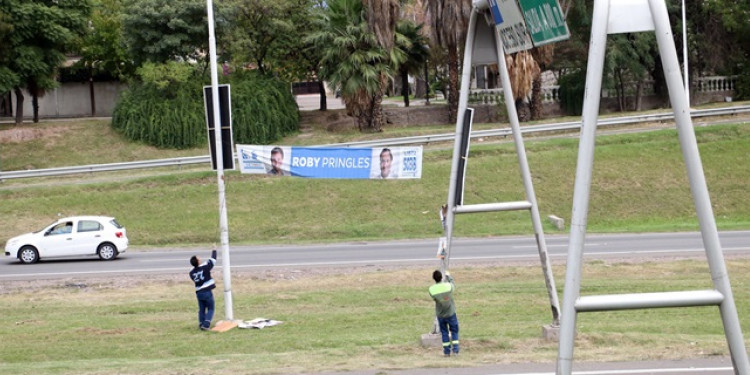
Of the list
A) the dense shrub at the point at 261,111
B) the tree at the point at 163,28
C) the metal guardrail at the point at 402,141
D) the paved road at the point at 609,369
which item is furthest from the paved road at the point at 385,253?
the tree at the point at 163,28

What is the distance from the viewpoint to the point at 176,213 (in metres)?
38.2

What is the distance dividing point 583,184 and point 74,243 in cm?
2519

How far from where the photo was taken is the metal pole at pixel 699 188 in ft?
25.0

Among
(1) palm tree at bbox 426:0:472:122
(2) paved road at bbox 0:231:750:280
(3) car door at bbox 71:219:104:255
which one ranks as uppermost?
(1) palm tree at bbox 426:0:472:122

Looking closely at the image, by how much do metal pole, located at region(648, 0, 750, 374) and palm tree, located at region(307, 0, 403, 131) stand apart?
135ft

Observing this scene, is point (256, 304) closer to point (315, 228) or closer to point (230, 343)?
point (230, 343)

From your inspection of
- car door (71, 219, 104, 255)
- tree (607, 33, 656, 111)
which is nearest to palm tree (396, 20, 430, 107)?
tree (607, 33, 656, 111)

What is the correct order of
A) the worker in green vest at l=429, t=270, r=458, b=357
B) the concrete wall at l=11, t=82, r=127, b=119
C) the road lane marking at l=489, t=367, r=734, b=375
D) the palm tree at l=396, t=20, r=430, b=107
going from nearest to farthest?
the road lane marking at l=489, t=367, r=734, b=375 → the worker in green vest at l=429, t=270, r=458, b=357 → the palm tree at l=396, t=20, r=430, b=107 → the concrete wall at l=11, t=82, r=127, b=119

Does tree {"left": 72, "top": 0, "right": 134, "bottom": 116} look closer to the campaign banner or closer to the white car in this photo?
the campaign banner

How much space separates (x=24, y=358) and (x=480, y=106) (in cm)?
4164

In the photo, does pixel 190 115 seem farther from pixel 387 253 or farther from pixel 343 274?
pixel 343 274

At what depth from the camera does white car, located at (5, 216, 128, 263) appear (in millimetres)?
30422

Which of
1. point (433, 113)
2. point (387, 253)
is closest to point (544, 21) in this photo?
point (387, 253)

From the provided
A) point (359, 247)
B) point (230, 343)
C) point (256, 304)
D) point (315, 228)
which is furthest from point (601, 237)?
point (230, 343)
